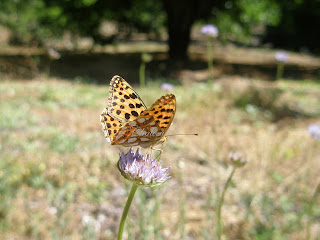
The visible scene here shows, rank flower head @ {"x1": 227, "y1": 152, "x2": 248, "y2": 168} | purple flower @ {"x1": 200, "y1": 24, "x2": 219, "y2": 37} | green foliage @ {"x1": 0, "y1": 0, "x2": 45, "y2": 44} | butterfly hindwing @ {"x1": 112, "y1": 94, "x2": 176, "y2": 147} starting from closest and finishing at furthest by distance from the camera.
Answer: butterfly hindwing @ {"x1": 112, "y1": 94, "x2": 176, "y2": 147}
flower head @ {"x1": 227, "y1": 152, "x2": 248, "y2": 168}
purple flower @ {"x1": 200, "y1": 24, "x2": 219, "y2": 37}
green foliage @ {"x1": 0, "y1": 0, "x2": 45, "y2": 44}

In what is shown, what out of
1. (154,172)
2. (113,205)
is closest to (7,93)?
(113,205)

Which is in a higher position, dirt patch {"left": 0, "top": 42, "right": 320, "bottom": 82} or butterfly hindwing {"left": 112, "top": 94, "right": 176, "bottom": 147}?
butterfly hindwing {"left": 112, "top": 94, "right": 176, "bottom": 147}

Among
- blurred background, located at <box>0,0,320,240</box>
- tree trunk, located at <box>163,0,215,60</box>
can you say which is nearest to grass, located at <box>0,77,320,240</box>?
blurred background, located at <box>0,0,320,240</box>

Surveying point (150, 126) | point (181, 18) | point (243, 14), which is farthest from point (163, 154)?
point (243, 14)

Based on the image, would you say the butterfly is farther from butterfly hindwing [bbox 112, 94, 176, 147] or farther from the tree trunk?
the tree trunk

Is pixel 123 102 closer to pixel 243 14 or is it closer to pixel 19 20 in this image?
pixel 243 14

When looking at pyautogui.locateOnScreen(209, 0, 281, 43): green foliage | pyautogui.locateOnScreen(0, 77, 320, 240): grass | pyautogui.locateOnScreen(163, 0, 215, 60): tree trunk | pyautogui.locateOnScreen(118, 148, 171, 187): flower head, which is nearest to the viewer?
pyautogui.locateOnScreen(118, 148, 171, 187): flower head
